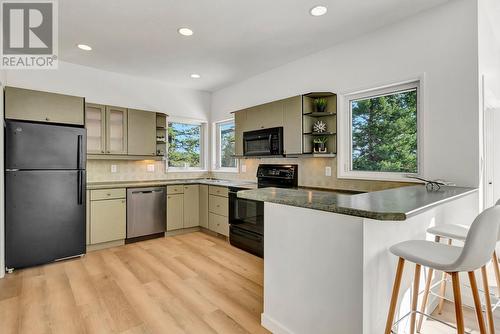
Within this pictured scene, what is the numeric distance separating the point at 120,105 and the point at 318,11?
3.32 m

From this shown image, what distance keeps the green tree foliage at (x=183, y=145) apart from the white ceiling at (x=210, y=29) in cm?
136

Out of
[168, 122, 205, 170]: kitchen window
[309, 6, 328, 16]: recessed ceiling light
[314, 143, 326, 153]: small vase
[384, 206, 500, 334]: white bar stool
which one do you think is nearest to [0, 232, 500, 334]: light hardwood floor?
[384, 206, 500, 334]: white bar stool

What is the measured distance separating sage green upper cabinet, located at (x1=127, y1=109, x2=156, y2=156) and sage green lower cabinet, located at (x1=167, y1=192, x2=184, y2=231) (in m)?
0.83

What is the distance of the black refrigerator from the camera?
9.57 feet

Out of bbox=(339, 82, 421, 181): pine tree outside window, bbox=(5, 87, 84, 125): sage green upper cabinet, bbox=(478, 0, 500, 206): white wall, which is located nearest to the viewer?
bbox=(478, 0, 500, 206): white wall

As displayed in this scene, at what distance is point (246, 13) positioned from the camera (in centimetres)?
255

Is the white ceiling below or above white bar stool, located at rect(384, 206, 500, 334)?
above

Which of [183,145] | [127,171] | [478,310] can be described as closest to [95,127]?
[127,171]

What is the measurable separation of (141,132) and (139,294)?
2.60m

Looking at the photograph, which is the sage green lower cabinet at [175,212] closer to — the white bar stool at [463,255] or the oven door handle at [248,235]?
the oven door handle at [248,235]

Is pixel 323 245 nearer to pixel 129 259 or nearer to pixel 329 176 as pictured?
pixel 329 176

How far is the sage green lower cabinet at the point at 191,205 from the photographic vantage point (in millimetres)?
4434

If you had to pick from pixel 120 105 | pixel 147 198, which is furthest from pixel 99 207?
pixel 120 105

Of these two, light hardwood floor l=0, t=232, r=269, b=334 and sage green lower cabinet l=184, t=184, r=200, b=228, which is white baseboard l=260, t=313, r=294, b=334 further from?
sage green lower cabinet l=184, t=184, r=200, b=228
